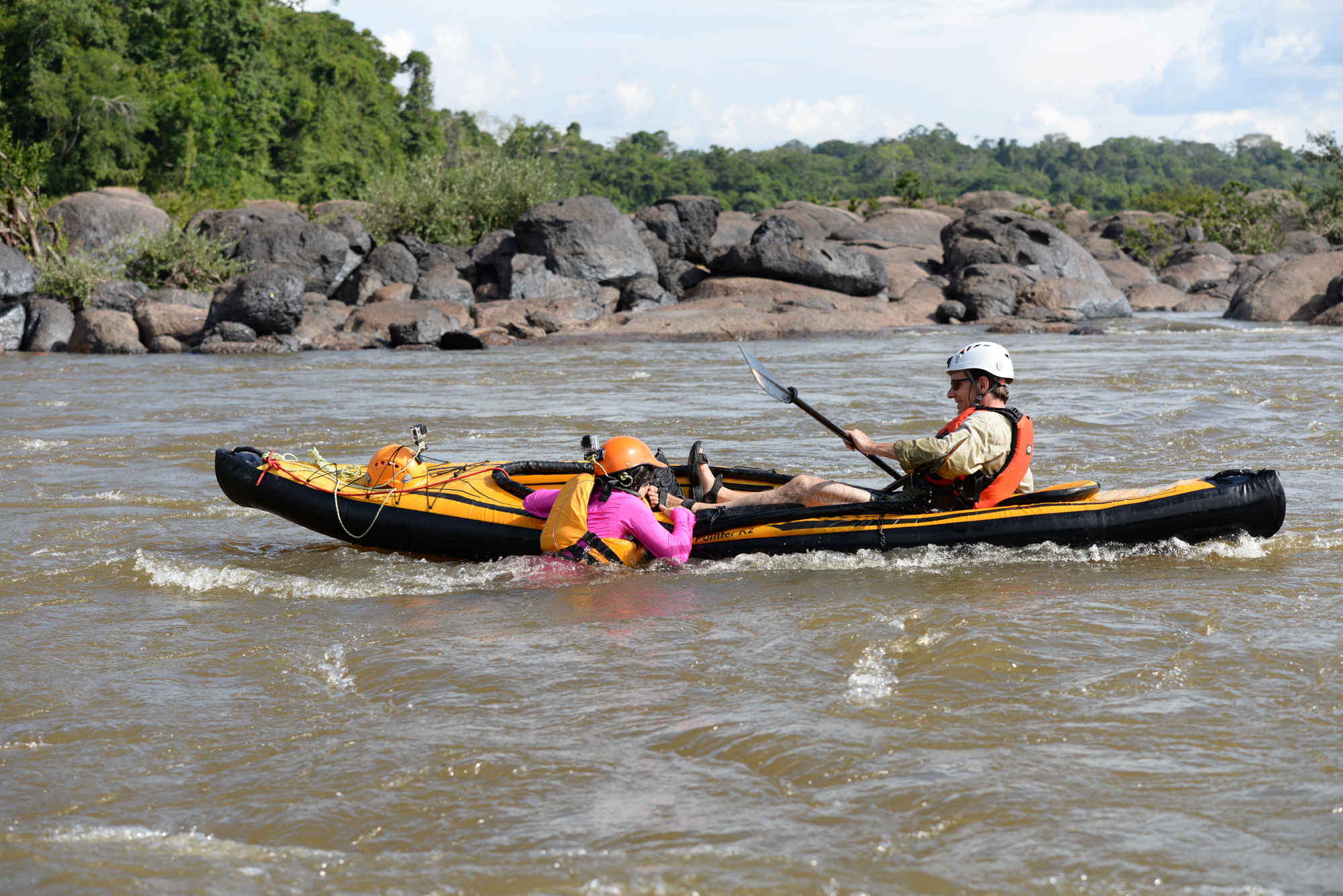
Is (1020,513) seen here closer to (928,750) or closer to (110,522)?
(928,750)

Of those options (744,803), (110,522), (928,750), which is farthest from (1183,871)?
(110,522)

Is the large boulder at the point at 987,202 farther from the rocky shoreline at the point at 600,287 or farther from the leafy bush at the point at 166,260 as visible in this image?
the leafy bush at the point at 166,260

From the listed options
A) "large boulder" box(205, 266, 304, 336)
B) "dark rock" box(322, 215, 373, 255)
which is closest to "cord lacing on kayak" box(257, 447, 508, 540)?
"large boulder" box(205, 266, 304, 336)

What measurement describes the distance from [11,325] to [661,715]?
55.8 ft

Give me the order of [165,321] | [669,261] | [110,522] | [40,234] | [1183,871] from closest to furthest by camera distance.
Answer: [1183,871] → [110,522] → [165,321] → [40,234] → [669,261]

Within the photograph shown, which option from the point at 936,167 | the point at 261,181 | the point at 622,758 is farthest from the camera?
the point at 936,167

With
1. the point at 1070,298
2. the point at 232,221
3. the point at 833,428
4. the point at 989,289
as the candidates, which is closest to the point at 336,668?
the point at 833,428

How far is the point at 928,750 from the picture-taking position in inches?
119

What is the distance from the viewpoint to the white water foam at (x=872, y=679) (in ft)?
11.2

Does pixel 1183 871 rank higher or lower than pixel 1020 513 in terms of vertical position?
lower

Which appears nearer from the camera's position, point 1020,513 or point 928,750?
point 928,750

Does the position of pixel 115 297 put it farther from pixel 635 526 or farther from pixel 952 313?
pixel 635 526

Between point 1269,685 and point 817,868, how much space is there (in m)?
1.70

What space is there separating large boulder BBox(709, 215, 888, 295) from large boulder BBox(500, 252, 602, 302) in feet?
8.75
